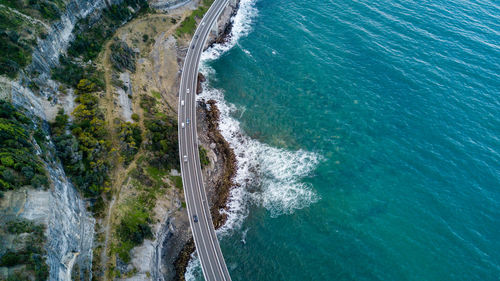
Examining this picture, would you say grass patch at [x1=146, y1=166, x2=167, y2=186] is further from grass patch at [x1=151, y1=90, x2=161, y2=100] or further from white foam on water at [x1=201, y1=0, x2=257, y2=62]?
white foam on water at [x1=201, y1=0, x2=257, y2=62]

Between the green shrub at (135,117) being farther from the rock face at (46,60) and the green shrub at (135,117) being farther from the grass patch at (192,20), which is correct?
A: the grass patch at (192,20)

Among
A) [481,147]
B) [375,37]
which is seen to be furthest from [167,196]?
[375,37]

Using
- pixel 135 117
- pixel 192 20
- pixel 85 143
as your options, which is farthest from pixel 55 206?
pixel 192 20

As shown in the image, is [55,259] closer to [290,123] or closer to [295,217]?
[295,217]

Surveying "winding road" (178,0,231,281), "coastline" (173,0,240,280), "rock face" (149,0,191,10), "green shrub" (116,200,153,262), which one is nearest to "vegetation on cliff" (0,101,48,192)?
"green shrub" (116,200,153,262)

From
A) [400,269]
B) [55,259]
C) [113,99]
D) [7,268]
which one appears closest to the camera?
[7,268]
